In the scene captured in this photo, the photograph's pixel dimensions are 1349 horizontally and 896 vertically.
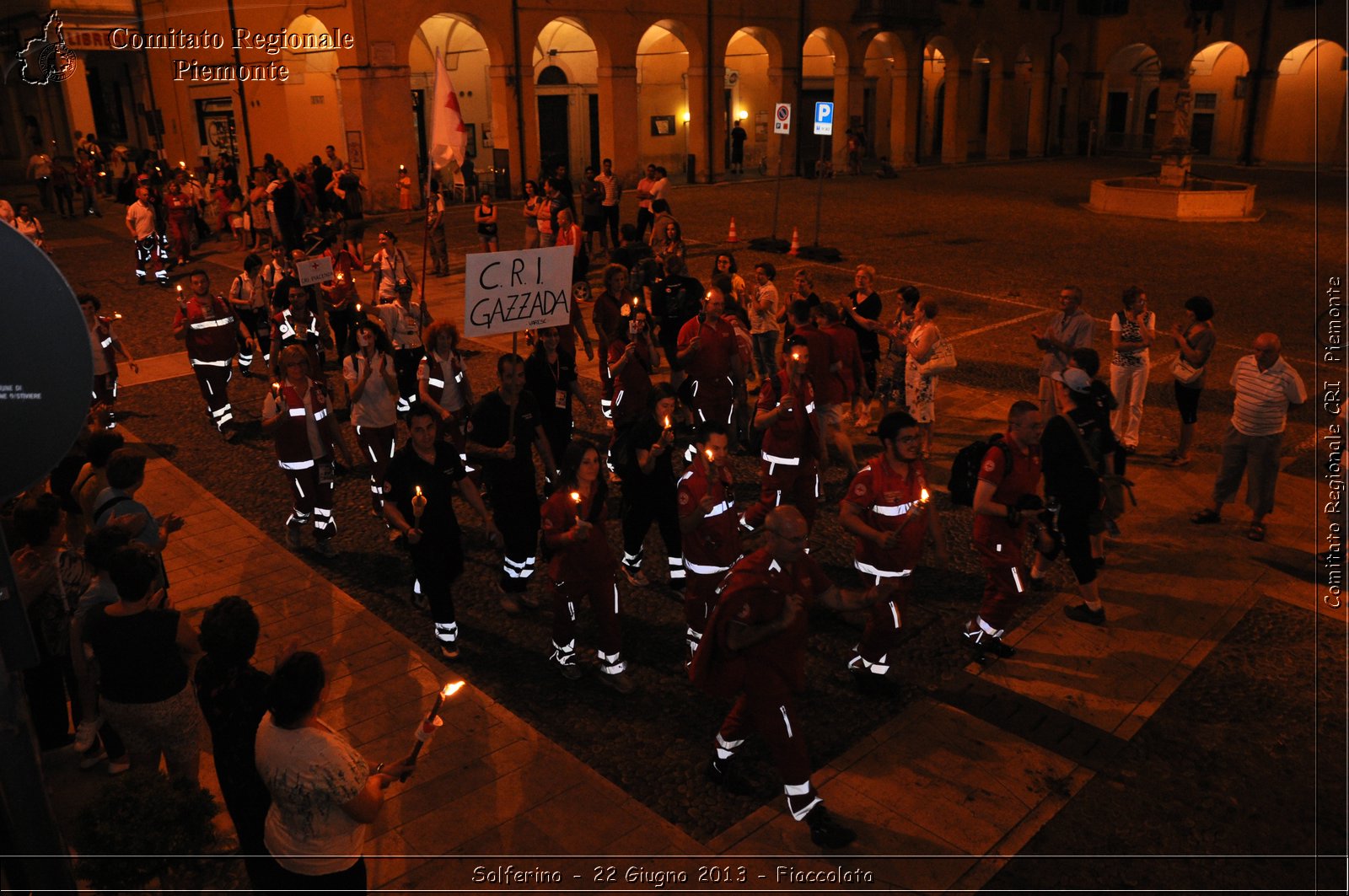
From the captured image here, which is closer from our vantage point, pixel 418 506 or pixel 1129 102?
pixel 418 506

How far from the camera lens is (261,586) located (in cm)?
817

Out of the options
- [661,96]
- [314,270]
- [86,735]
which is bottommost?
[86,735]

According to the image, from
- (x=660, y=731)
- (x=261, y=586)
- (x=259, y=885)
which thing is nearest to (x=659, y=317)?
(x=261, y=586)

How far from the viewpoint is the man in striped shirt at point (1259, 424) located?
8.40m

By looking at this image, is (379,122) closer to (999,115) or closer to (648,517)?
(648,517)

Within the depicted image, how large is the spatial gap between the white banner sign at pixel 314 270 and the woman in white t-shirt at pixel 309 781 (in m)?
9.48

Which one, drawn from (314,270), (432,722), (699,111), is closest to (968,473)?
(432,722)

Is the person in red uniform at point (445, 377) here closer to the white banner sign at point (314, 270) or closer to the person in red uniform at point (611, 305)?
the person in red uniform at point (611, 305)

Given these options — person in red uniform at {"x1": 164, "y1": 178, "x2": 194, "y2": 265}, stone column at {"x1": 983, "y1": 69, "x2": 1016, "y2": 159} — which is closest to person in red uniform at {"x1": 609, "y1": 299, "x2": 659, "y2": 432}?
person in red uniform at {"x1": 164, "y1": 178, "x2": 194, "y2": 265}

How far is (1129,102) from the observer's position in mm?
50281

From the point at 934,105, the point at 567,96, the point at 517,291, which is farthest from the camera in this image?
the point at 934,105

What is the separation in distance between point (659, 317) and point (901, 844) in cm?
745

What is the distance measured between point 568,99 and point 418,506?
32233 millimetres

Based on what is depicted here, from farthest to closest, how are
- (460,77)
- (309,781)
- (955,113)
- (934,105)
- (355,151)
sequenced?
1. (934,105)
2. (955,113)
3. (460,77)
4. (355,151)
5. (309,781)
